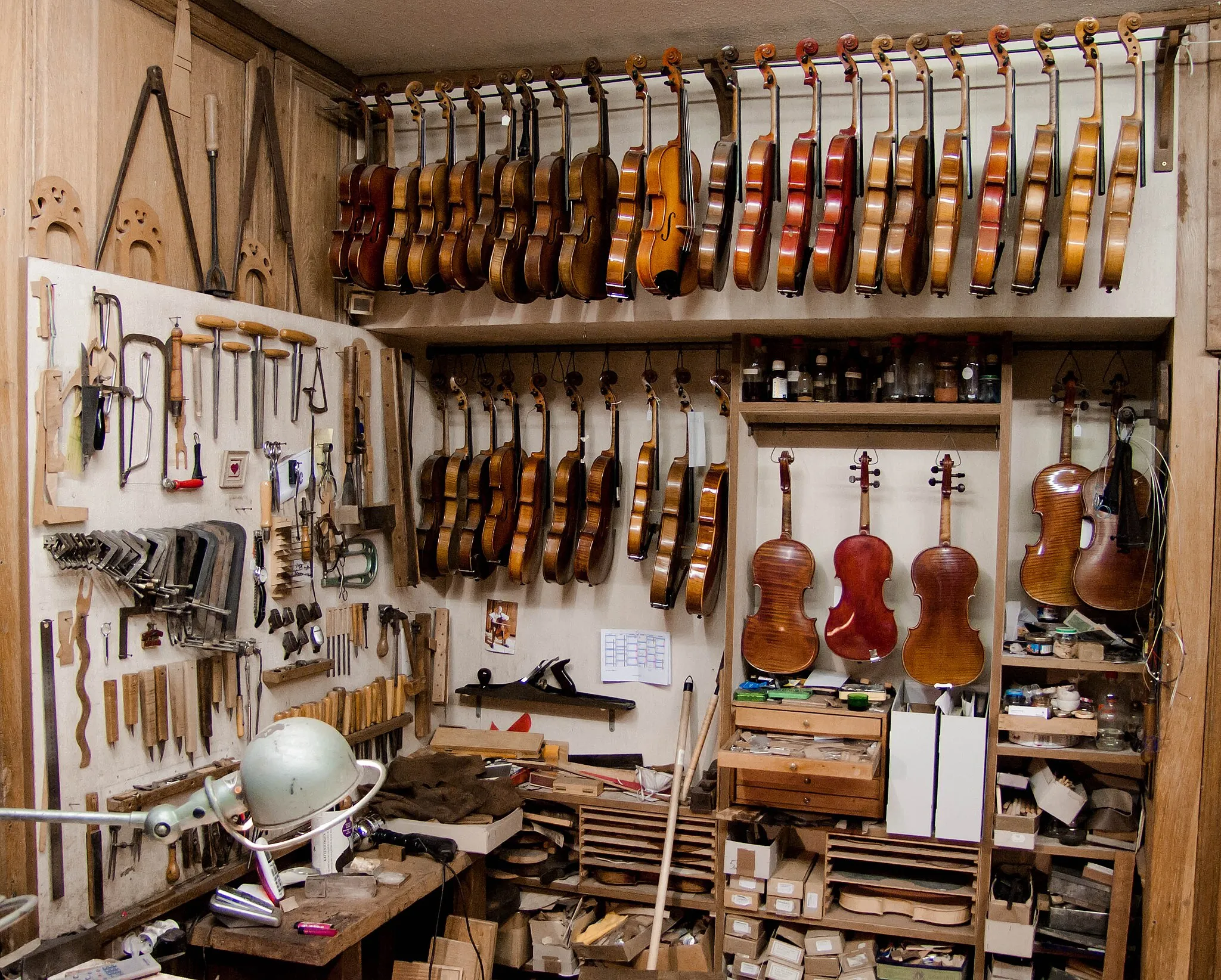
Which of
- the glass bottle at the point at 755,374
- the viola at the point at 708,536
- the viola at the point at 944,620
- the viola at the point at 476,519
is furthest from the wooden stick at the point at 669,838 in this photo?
the glass bottle at the point at 755,374

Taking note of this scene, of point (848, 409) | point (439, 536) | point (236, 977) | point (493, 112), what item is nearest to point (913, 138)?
point (848, 409)

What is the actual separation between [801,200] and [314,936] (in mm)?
2799

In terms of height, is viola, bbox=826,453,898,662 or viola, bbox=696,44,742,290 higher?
viola, bbox=696,44,742,290

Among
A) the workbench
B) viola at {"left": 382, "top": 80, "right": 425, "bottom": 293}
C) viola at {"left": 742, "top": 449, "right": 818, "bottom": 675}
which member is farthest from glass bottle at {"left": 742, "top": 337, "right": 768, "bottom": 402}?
the workbench

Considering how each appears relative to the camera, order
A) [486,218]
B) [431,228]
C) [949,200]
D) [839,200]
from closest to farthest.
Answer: [949,200]
[839,200]
[486,218]
[431,228]

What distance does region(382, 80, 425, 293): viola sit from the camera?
4113mm

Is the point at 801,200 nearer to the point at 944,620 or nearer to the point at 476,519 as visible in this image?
the point at 944,620

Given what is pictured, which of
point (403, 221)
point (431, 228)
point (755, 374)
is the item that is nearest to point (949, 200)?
point (755, 374)

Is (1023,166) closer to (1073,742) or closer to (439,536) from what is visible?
(1073,742)

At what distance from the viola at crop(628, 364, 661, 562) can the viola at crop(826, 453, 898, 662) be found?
78cm

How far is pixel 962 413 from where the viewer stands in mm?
3879

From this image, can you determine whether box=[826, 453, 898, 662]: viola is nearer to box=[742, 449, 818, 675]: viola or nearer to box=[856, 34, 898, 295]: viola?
box=[742, 449, 818, 675]: viola

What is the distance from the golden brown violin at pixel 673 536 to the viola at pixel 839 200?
103 centimetres

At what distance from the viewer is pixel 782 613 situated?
4.21m
